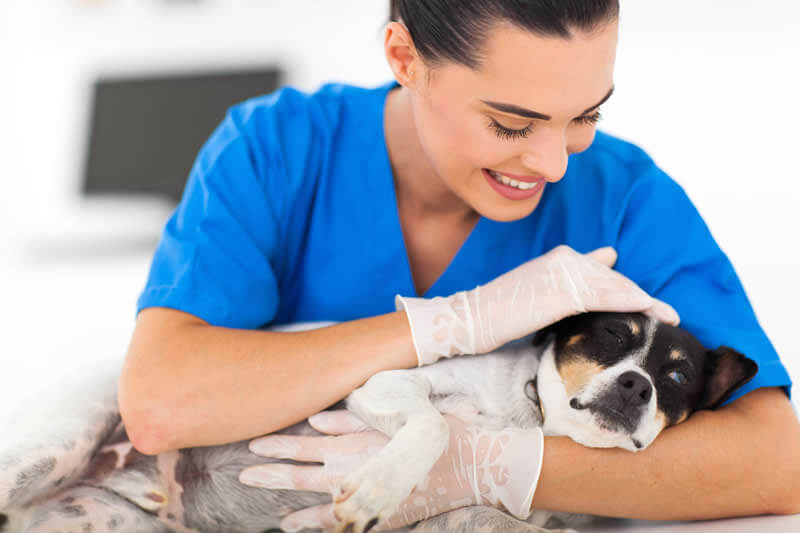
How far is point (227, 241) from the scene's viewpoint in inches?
49.8

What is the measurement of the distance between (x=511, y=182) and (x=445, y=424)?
18.4 inches

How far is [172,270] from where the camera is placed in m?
1.24

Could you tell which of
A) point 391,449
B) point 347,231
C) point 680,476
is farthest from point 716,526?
point 347,231

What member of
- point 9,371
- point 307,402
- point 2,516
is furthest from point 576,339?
point 9,371

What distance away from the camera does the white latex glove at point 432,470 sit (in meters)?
1.07

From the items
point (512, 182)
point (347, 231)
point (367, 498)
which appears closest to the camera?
point (367, 498)

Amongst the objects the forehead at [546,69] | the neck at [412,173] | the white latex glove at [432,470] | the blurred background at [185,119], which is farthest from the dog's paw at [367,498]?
the blurred background at [185,119]

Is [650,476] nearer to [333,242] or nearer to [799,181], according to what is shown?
[333,242]

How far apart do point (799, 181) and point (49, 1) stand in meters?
4.59

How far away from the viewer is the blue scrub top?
1250 mm

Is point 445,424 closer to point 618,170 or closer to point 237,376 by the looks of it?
point 237,376

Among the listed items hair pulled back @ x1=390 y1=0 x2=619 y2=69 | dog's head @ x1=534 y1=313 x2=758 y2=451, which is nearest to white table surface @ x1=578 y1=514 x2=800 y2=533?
dog's head @ x1=534 y1=313 x2=758 y2=451

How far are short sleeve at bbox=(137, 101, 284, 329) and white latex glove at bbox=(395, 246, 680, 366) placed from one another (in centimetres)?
30

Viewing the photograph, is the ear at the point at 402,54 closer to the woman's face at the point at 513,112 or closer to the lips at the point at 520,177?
the woman's face at the point at 513,112
